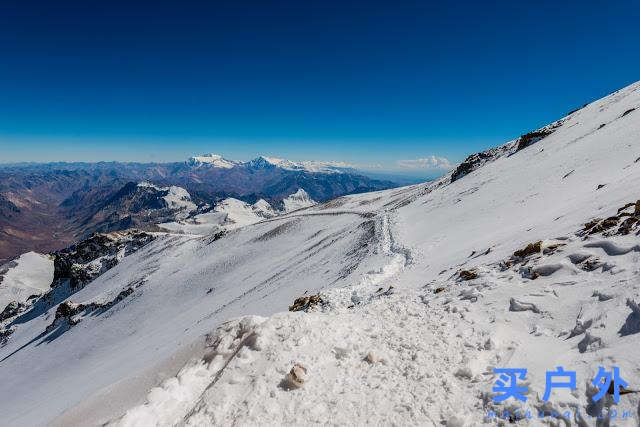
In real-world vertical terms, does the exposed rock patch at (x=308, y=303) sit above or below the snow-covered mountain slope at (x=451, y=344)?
below

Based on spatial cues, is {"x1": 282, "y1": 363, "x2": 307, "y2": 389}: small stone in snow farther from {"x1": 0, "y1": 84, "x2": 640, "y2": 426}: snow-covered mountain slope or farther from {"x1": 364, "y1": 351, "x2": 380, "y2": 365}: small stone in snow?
{"x1": 364, "y1": 351, "x2": 380, "y2": 365}: small stone in snow

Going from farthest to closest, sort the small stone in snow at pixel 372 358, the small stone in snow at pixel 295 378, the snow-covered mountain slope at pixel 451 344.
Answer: the small stone in snow at pixel 372 358 → the small stone in snow at pixel 295 378 → the snow-covered mountain slope at pixel 451 344

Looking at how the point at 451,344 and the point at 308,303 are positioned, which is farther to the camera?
the point at 308,303

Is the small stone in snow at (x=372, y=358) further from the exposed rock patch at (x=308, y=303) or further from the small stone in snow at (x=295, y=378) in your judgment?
the exposed rock patch at (x=308, y=303)

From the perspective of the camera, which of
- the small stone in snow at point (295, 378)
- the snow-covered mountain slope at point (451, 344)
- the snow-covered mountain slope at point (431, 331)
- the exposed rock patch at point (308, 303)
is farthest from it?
the exposed rock patch at point (308, 303)

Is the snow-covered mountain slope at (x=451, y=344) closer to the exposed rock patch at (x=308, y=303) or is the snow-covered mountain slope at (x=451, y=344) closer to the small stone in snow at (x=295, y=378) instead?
the small stone in snow at (x=295, y=378)

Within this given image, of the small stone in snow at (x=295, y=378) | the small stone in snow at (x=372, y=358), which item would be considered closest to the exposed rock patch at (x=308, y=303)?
the small stone in snow at (x=372, y=358)

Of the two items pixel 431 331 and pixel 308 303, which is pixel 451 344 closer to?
pixel 431 331

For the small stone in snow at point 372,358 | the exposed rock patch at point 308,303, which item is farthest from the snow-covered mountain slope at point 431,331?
the exposed rock patch at point 308,303

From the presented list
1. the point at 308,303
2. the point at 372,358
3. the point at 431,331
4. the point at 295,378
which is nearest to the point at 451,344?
the point at 431,331

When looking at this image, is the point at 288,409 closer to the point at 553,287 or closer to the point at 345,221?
the point at 553,287

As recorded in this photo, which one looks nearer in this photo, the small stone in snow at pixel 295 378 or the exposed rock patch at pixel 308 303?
the small stone in snow at pixel 295 378

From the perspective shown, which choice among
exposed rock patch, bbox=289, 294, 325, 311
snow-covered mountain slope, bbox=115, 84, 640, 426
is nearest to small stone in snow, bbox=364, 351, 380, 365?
snow-covered mountain slope, bbox=115, 84, 640, 426

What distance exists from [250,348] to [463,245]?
20.9 metres
